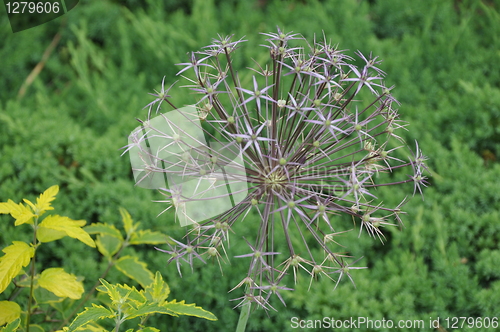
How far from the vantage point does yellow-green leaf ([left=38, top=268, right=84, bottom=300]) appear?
1.67 metres

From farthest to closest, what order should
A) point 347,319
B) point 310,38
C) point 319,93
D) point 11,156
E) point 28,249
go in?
point 310,38 → point 11,156 → point 347,319 → point 319,93 → point 28,249

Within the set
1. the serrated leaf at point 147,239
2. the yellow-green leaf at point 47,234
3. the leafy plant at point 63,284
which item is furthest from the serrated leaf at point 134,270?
the yellow-green leaf at point 47,234

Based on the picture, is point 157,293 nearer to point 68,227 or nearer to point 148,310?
point 148,310

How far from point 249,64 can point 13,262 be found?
105 inches

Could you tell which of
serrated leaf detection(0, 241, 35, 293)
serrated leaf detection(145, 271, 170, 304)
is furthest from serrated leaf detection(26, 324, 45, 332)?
serrated leaf detection(145, 271, 170, 304)

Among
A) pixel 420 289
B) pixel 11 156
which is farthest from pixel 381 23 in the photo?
pixel 11 156

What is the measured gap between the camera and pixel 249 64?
3.79 metres

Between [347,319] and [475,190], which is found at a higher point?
[475,190]

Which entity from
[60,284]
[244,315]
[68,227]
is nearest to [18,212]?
[68,227]

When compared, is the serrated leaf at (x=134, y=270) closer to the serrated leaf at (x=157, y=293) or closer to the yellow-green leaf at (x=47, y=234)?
the serrated leaf at (x=157, y=293)

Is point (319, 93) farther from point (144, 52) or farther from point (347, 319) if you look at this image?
point (144, 52)

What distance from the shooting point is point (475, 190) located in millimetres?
2773

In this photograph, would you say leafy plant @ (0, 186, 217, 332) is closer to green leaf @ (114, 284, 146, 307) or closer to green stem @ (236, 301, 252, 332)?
green leaf @ (114, 284, 146, 307)

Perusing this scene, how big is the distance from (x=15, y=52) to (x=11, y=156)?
1.46 meters
